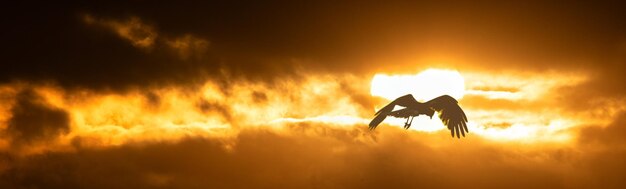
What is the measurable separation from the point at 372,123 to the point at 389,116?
6.58 feet

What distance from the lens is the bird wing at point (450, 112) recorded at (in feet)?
595

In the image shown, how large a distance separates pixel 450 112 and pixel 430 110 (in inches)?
75.4

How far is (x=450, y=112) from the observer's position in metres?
182

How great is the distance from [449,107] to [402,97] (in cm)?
321

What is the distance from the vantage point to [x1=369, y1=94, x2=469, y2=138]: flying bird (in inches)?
7146

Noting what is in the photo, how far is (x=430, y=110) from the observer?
18362cm

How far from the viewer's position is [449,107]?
7190 inches

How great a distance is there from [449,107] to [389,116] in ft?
12.8

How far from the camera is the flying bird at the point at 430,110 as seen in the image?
595 ft

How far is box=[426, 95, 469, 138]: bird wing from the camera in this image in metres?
181

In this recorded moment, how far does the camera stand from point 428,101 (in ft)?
604

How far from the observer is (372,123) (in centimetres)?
18200

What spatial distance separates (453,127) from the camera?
18088cm
